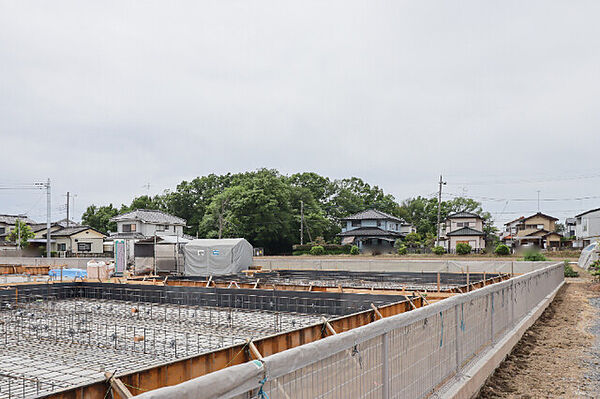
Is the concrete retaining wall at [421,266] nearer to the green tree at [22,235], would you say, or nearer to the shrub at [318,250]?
the shrub at [318,250]

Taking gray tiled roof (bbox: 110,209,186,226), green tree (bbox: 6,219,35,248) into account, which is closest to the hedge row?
gray tiled roof (bbox: 110,209,186,226)

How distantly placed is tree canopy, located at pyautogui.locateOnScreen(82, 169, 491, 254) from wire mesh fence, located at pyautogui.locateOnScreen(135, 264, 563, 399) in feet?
154

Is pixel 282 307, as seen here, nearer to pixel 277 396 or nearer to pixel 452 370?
pixel 452 370

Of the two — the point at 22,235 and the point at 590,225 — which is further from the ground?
the point at 590,225

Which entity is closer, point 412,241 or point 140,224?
point 412,241

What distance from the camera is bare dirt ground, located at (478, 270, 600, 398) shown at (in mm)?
6918

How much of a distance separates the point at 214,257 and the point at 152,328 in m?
17.3

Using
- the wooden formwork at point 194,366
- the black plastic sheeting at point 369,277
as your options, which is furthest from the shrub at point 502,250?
the wooden formwork at point 194,366

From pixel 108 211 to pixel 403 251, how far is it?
170ft

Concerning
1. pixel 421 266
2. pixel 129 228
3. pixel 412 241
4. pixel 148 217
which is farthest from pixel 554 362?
pixel 129 228

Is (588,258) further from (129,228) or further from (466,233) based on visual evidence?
(129,228)

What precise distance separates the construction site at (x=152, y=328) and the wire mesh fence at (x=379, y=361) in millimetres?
99

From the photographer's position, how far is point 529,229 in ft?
219

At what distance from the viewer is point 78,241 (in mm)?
55625
